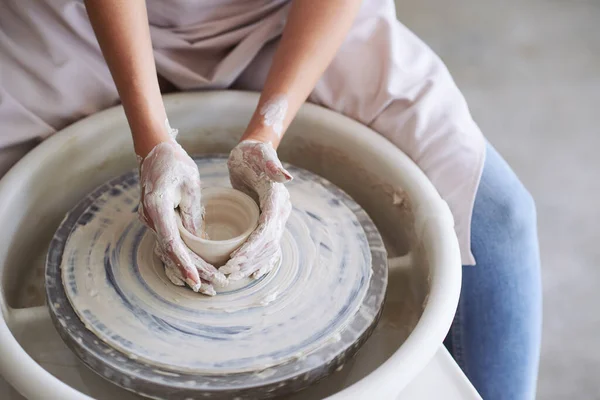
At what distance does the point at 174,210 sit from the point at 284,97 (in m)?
0.34

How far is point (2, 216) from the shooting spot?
112cm

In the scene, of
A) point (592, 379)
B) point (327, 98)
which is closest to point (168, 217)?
point (327, 98)

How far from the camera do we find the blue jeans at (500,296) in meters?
1.36

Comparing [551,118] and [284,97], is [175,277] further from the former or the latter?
[551,118]

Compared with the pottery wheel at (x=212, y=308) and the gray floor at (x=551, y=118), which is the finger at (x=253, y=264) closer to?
the pottery wheel at (x=212, y=308)

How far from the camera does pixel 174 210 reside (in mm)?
1063

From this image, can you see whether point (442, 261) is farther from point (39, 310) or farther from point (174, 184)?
point (39, 310)

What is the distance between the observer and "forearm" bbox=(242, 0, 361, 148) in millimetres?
1253

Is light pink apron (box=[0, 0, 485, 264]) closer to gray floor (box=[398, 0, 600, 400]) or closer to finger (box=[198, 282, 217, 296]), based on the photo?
finger (box=[198, 282, 217, 296])

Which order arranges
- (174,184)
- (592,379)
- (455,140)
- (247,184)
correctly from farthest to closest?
(592,379), (455,140), (247,184), (174,184)

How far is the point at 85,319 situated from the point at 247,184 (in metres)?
0.37

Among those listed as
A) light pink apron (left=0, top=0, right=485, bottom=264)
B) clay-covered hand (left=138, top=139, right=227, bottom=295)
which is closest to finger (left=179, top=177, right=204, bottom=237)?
clay-covered hand (left=138, top=139, right=227, bottom=295)

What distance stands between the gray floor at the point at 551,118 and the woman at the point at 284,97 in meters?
0.63

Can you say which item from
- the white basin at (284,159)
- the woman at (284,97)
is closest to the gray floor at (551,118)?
the woman at (284,97)
